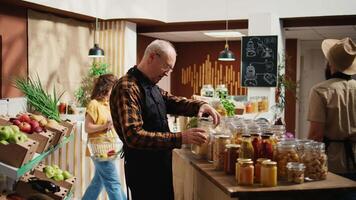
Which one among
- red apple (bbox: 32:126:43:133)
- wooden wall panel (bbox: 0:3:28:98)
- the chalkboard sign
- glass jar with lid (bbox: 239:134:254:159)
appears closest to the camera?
glass jar with lid (bbox: 239:134:254:159)

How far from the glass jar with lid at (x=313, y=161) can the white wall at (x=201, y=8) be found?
578 centimetres

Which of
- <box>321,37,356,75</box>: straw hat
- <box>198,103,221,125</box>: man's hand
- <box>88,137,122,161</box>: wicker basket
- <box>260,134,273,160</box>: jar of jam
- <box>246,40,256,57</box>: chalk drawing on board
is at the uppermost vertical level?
<box>246,40,256,57</box>: chalk drawing on board

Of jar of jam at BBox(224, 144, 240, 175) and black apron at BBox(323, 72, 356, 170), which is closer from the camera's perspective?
jar of jam at BBox(224, 144, 240, 175)

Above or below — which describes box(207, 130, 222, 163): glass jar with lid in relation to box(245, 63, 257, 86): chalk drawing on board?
below

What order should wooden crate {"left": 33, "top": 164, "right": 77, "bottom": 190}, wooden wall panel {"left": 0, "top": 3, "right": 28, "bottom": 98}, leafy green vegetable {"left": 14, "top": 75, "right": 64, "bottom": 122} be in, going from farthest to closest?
wooden wall panel {"left": 0, "top": 3, "right": 28, "bottom": 98}
leafy green vegetable {"left": 14, "top": 75, "right": 64, "bottom": 122}
wooden crate {"left": 33, "top": 164, "right": 77, "bottom": 190}

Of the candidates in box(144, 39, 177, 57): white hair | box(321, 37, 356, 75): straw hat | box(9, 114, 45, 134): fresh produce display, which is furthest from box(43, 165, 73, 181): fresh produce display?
box(321, 37, 356, 75): straw hat

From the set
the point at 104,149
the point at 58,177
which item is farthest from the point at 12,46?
the point at 58,177

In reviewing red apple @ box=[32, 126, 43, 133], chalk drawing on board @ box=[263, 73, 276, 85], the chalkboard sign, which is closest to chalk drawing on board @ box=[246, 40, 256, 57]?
the chalkboard sign

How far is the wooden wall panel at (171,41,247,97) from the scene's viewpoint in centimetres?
1143

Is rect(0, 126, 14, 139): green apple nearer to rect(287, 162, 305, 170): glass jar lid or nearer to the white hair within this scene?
the white hair

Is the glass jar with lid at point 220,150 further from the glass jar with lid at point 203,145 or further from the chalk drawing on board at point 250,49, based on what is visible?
the chalk drawing on board at point 250,49

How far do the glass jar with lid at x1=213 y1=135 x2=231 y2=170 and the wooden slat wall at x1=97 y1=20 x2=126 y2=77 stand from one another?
642 centimetres

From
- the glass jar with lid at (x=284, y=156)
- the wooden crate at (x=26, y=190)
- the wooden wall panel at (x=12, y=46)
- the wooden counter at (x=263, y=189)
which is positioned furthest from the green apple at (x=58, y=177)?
the wooden wall panel at (x=12, y=46)

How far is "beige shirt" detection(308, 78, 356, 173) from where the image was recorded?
2.91 meters
